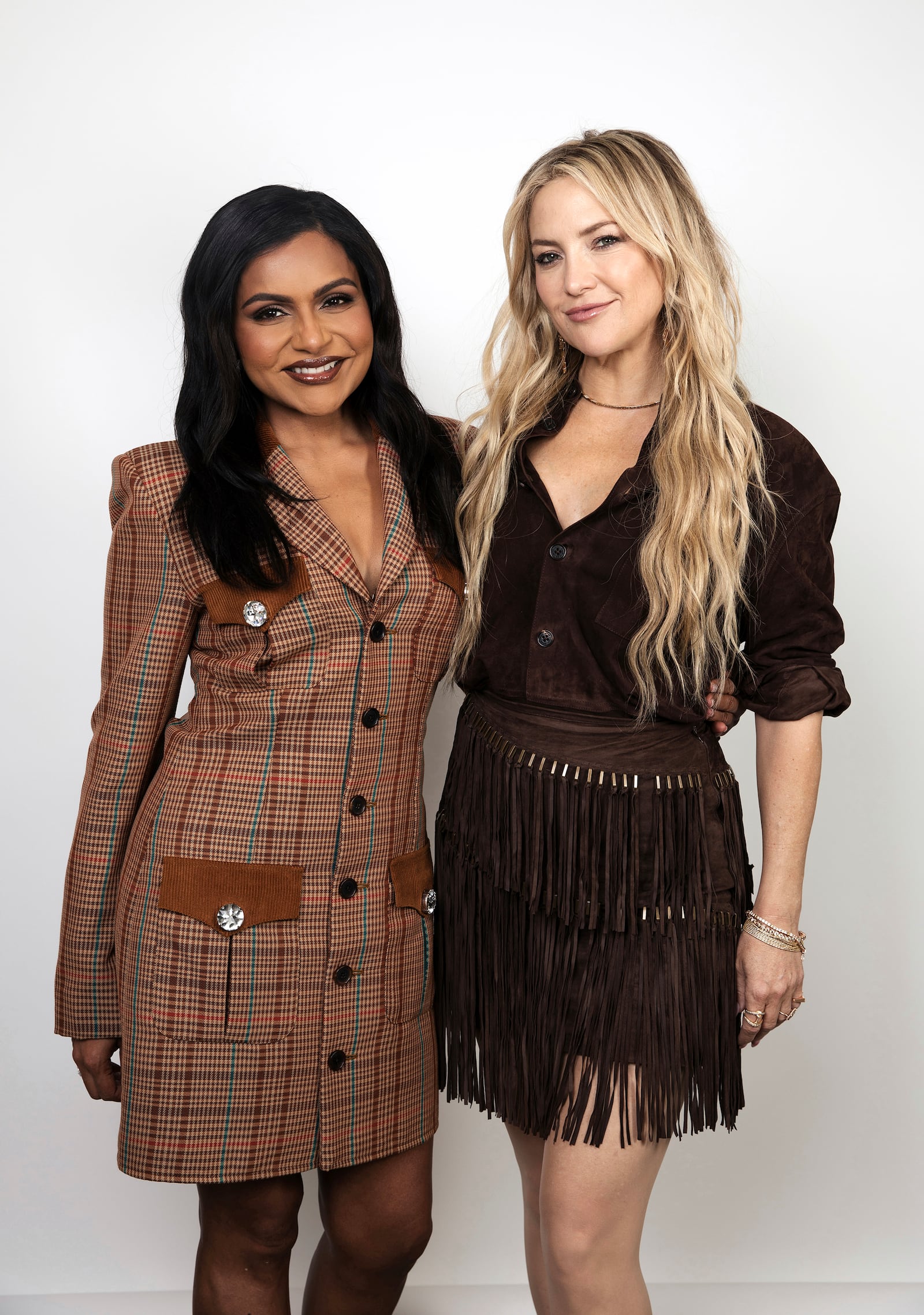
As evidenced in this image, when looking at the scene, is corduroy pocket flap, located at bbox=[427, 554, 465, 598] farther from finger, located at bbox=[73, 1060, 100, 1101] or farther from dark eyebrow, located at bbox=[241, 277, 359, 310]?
finger, located at bbox=[73, 1060, 100, 1101]

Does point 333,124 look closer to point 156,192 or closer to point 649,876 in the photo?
point 156,192

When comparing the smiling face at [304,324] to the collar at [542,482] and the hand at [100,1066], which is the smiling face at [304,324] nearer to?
the collar at [542,482]

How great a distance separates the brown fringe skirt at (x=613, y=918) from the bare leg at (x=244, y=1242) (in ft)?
1.46

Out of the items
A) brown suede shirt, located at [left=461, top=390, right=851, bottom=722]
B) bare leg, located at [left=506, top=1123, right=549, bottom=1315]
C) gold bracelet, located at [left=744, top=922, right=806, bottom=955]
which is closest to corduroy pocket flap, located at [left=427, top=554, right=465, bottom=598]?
brown suede shirt, located at [left=461, top=390, right=851, bottom=722]

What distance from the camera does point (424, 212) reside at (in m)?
2.91

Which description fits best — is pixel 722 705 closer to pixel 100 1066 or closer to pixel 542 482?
pixel 542 482

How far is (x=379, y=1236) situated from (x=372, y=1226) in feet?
0.08

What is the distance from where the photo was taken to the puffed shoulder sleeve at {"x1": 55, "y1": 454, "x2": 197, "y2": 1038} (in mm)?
1999

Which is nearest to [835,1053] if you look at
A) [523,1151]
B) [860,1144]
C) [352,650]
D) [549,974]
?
[860,1144]

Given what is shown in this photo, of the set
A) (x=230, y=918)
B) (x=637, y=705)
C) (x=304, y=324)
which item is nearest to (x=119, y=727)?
(x=230, y=918)

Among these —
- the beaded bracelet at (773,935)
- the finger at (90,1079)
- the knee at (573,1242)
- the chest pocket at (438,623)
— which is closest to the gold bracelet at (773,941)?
the beaded bracelet at (773,935)

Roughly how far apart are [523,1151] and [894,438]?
5.96 feet

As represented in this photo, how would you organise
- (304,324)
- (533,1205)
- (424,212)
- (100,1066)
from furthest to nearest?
1. (424,212)
2. (533,1205)
3. (100,1066)
4. (304,324)

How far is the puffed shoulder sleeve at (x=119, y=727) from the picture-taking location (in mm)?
1999
